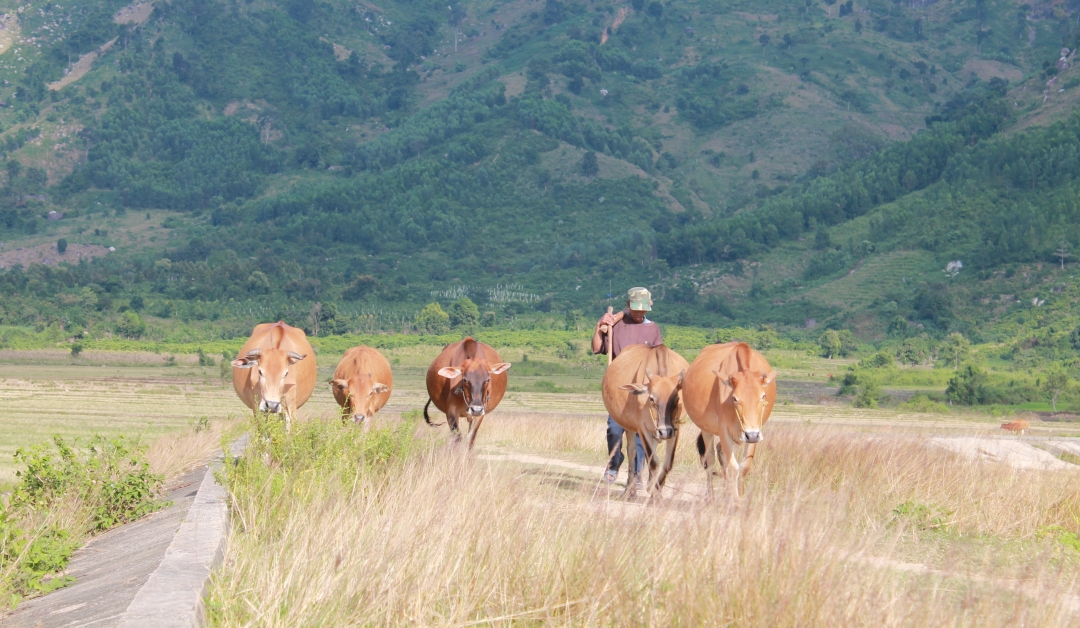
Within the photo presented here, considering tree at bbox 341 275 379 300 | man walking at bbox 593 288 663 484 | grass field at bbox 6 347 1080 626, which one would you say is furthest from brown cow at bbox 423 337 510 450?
tree at bbox 341 275 379 300

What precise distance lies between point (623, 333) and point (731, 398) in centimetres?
288

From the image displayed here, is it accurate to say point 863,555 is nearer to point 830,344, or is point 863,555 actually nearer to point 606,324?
point 606,324

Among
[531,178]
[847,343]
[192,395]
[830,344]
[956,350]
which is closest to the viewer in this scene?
[192,395]

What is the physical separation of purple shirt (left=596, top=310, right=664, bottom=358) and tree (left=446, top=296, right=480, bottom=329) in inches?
3310

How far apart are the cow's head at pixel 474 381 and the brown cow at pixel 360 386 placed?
1183 mm

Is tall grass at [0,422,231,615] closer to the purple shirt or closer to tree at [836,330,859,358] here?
the purple shirt

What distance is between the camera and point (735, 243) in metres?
117

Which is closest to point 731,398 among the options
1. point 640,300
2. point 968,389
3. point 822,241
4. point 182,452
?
point 640,300

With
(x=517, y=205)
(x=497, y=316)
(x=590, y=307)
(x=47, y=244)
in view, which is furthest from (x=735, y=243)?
(x=47, y=244)

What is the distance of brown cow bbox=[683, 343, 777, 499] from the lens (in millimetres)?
9852

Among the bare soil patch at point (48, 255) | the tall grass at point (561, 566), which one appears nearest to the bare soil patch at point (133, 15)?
the bare soil patch at point (48, 255)

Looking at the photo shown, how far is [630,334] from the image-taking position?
1274 cm

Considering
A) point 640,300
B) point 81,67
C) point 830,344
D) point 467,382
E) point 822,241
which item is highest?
point 81,67

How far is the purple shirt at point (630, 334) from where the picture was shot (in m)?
12.7
